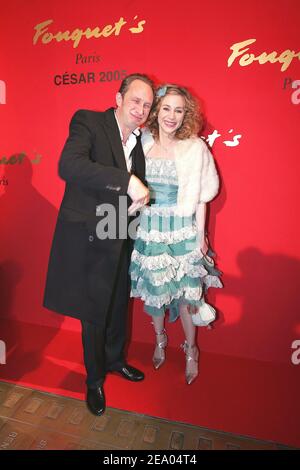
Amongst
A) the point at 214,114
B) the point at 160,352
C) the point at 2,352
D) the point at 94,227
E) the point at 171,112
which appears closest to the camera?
the point at 94,227

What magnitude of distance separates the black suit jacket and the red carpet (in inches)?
28.7

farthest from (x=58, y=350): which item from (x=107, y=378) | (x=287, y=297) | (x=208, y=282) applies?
(x=287, y=297)

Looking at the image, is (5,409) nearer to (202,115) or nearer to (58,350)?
(58,350)

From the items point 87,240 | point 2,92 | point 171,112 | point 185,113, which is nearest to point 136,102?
point 171,112

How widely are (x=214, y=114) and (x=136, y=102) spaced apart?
68 cm

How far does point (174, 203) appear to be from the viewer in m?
2.02

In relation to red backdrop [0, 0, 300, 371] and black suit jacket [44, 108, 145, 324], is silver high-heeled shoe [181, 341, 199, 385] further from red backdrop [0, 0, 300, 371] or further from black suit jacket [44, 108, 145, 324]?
black suit jacket [44, 108, 145, 324]

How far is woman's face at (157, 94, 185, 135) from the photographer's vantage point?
1875mm

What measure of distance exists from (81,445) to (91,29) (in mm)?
2709

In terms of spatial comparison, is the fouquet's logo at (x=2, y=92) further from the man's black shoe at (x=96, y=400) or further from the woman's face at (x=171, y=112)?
the man's black shoe at (x=96, y=400)

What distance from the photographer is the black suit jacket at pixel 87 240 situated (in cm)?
169

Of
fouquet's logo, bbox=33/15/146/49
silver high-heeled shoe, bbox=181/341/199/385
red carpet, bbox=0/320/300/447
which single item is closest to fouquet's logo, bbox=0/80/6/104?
fouquet's logo, bbox=33/15/146/49

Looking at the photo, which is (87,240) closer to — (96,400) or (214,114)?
(96,400)

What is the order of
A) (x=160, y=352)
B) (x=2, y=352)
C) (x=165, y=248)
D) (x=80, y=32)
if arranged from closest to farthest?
(x=165, y=248) → (x=80, y=32) → (x=160, y=352) → (x=2, y=352)
